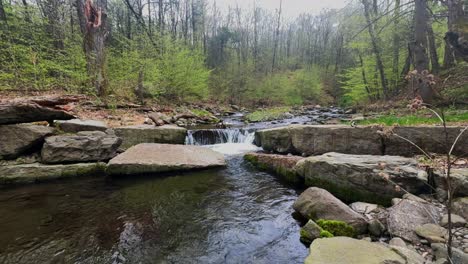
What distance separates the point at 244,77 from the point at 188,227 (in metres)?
23.7

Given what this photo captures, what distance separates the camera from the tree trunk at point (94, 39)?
9918 mm

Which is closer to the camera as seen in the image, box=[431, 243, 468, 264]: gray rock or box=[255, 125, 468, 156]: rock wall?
box=[431, 243, 468, 264]: gray rock

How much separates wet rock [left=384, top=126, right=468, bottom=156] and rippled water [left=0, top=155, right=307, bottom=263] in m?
2.66

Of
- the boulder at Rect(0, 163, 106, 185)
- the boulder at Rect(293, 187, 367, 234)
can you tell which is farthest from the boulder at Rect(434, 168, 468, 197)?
the boulder at Rect(0, 163, 106, 185)

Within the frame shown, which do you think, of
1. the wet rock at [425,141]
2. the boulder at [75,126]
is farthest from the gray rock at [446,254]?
the boulder at [75,126]

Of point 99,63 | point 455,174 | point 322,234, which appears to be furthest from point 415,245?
point 99,63

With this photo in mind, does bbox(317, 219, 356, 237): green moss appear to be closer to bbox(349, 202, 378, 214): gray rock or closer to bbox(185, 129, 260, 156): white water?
bbox(349, 202, 378, 214): gray rock

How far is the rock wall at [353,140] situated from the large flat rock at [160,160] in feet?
7.12

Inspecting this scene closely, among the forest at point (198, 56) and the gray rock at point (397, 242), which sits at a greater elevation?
the forest at point (198, 56)

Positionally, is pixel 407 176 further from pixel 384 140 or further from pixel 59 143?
pixel 59 143

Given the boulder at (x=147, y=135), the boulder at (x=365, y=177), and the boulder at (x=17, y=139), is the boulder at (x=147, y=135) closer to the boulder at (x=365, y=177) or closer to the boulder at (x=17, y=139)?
the boulder at (x=17, y=139)

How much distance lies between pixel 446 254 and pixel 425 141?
346 cm

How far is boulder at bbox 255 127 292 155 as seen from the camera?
7.88 m

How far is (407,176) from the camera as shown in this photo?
4.02m
